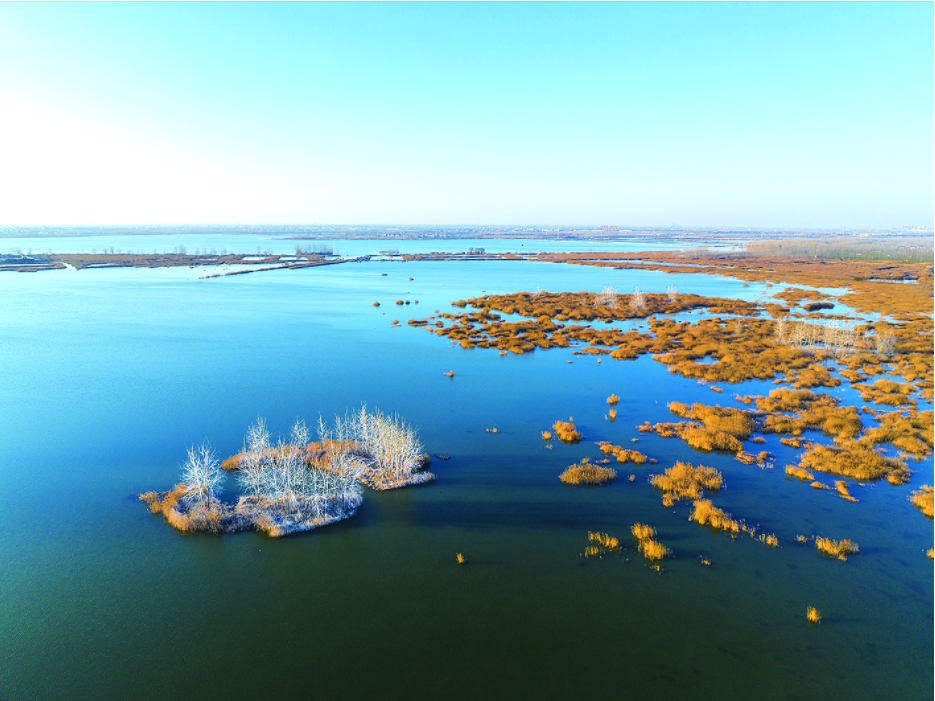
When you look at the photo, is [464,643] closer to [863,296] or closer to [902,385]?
[902,385]

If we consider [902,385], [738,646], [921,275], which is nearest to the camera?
[738,646]

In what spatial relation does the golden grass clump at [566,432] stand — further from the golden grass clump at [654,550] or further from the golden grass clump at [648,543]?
the golden grass clump at [654,550]

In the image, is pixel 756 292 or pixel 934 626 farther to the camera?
pixel 756 292

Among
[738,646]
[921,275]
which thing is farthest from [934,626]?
[921,275]

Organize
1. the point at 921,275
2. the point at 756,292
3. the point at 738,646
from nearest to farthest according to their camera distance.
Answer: the point at 738,646 → the point at 756,292 → the point at 921,275

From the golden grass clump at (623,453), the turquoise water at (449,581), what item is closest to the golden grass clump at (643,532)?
the turquoise water at (449,581)

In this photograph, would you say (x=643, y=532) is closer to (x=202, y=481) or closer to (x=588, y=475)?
(x=588, y=475)

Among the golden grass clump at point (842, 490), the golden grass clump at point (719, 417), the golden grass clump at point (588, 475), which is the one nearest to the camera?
the golden grass clump at point (842, 490)
